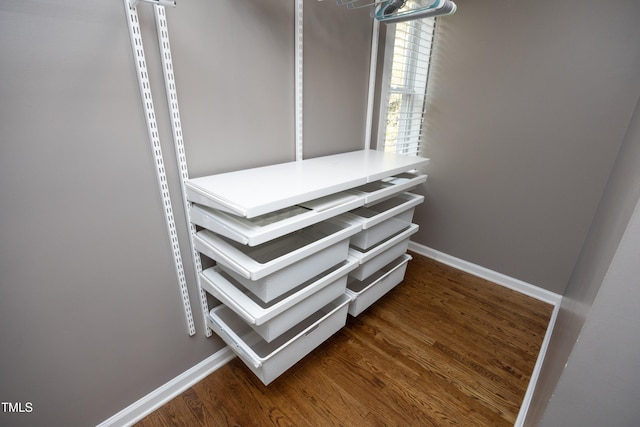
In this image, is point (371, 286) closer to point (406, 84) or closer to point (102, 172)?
point (102, 172)

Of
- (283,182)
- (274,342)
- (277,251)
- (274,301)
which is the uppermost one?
(283,182)

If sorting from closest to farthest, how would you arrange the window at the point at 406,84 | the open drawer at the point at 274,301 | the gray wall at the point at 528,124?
1. the open drawer at the point at 274,301
2. the gray wall at the point at 528,124
3. the window at the point at 406,84

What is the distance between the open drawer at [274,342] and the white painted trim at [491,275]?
135 centimetres

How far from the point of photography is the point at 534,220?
6.38 ft

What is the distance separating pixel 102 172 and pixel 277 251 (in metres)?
0.73

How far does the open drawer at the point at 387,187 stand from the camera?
4.38 ft

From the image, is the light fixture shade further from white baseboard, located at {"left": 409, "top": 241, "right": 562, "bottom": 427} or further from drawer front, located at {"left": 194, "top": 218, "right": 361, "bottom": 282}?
white baseboard, located at {"left": 409, "top": 241, "right": 562, "bottom": 427}

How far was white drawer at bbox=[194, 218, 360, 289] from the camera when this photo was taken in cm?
95

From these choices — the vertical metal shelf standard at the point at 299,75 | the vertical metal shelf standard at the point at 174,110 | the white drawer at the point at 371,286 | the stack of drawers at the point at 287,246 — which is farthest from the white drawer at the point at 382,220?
the vertical metal shelf standard at the point at 174,110

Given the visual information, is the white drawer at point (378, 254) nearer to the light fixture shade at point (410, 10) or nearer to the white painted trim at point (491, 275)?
the white painted trim at point (491, 275)

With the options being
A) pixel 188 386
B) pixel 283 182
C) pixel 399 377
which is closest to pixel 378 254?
pixel 399 377

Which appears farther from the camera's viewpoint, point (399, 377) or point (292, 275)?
point (399, 377)

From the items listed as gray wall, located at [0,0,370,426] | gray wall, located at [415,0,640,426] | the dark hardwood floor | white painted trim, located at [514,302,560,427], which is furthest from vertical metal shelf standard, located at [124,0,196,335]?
gray wall, located at [415,0,640,426]

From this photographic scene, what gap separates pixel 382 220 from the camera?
1.42 m
